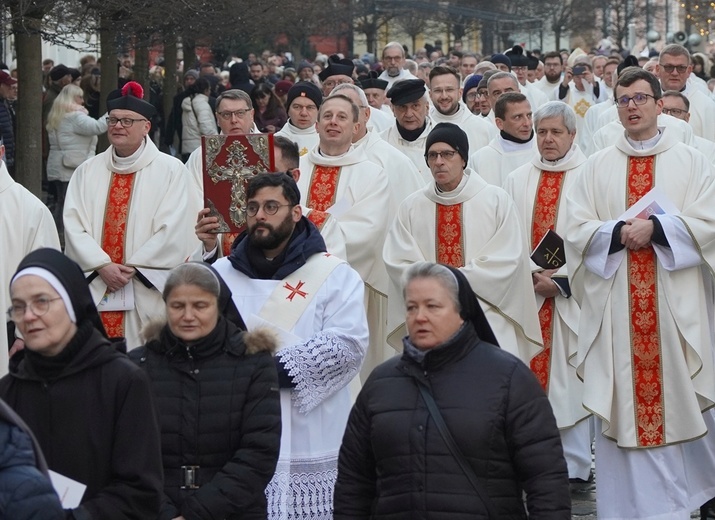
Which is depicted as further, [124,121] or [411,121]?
[411,121]

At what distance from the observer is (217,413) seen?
18.9ft

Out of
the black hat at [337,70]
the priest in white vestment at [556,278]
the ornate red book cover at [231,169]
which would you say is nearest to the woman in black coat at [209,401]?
the ornate red book cover at [231,169]

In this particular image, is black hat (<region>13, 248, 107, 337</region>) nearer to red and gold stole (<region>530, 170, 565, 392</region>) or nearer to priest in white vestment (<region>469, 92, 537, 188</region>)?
red and gold stole (<region>530, 170, 565, 392</region>)

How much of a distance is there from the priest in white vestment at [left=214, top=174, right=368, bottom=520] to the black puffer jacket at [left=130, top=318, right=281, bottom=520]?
807 mm

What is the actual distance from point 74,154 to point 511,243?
1001cm

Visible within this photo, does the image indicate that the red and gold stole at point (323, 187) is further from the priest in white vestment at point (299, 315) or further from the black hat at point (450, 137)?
the priest in white vestment at point (299, 315)

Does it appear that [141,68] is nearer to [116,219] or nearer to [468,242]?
[116,219]

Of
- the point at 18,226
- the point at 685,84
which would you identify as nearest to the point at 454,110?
the point at 685,84

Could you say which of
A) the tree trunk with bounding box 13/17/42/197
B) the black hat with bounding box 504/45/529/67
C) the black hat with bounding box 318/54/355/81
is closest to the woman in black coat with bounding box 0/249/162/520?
the tree trunk with bounding box 13/17/42/197

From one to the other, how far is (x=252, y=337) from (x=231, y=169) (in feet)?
7.98

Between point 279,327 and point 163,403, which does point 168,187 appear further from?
point 163,403

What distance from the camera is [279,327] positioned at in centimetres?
673

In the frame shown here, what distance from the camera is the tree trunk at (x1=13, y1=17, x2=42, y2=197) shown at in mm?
14266

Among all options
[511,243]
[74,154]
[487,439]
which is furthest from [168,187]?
[74,154]
